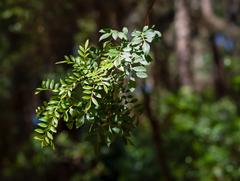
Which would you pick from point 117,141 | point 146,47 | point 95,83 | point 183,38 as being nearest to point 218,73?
point 183,38

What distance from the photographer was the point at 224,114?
24.9 feet

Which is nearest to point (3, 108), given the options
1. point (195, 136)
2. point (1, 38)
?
point (1, 38)

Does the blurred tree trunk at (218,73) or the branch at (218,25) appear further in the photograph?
the blurred tree trunk at (218,73)

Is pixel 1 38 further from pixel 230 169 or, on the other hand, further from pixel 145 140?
pixel 230 169

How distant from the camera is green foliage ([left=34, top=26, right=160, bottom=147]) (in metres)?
2.64

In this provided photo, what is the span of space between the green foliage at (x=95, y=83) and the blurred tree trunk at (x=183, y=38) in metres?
6.71

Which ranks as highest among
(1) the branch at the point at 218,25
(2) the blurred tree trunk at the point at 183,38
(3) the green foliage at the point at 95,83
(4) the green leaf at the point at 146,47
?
(1) the branch at the point at 218,25

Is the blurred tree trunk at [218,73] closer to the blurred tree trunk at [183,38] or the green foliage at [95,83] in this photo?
the blurred tree trunk at [183,38]

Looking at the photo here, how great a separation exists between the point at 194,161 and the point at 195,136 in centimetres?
37

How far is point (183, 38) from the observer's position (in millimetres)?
9500

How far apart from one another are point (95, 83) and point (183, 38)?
23.1ft

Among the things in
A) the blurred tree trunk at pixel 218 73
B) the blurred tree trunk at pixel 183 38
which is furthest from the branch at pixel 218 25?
the blurred tree trunk at pixel 218 73

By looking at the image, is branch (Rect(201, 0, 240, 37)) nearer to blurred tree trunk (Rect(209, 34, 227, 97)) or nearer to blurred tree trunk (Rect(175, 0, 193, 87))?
blurred tree trunk (Rect(175, 0, 193, 87))

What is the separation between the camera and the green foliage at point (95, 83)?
2.64m
